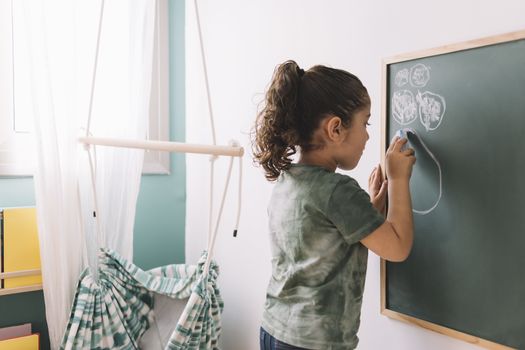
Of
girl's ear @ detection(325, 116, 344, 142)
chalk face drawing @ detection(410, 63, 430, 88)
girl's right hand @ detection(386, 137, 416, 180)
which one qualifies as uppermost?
chalk face drawing @ detection(410, 63, 430, 88)

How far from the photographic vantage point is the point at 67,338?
4.17ft

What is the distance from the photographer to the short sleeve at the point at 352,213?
879 mm

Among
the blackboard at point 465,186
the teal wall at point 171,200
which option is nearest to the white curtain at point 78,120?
the teal wall at point 171,200

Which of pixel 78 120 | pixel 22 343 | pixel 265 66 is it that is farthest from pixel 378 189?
pixel 22 343

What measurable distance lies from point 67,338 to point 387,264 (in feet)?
2.74

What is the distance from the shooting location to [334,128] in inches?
36.8

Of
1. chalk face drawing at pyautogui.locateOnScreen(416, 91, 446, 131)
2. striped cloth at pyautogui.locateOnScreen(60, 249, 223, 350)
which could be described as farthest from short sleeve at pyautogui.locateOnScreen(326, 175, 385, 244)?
striped cloth at pyautogui.locateOnScreen(60, 249, 223, 350)

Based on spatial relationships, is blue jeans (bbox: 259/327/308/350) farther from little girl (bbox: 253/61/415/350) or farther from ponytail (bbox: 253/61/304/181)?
ponytail (bbox: 253/61/304/181)

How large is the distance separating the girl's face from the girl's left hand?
115mm

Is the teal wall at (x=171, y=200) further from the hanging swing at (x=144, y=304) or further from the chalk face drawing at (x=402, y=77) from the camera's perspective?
the chalk face drawing at (x=402, y=77)

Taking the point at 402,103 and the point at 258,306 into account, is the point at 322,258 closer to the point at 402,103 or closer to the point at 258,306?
the point at 402,103

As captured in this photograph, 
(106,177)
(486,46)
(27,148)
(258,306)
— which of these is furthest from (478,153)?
(27,148)

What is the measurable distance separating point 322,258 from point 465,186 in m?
0.31

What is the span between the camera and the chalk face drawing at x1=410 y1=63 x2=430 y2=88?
3.26ft
